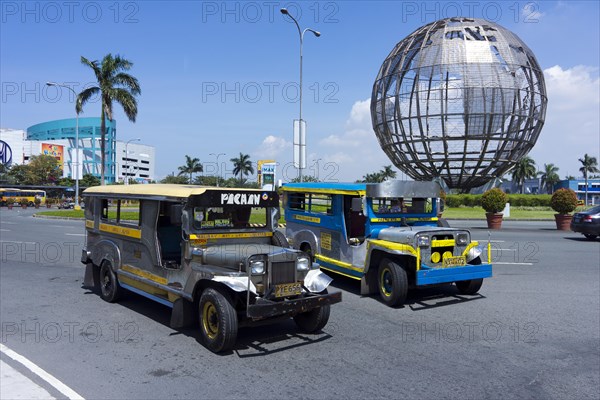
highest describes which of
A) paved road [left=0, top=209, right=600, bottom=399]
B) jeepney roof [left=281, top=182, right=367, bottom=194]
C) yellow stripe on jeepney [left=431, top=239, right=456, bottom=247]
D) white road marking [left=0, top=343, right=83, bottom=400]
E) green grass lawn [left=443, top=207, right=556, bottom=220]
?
jeepney roof [left=281, top=182, right=367, bottom=194]

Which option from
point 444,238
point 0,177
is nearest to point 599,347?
point 444,238

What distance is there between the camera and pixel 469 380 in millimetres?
4512

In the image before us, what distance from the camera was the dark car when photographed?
1711 cm

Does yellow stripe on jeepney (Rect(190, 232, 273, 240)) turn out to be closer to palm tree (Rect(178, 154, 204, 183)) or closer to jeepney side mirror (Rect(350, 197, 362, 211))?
jeepney side mirror (Rect(350, 197, 362, 211))

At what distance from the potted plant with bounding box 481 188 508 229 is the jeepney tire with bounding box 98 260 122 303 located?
781 inches

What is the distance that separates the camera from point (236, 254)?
5.61 metres

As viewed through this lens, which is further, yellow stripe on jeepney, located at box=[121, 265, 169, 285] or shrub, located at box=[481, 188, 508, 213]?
shrub, located at box=[481, 188, 508, 213]

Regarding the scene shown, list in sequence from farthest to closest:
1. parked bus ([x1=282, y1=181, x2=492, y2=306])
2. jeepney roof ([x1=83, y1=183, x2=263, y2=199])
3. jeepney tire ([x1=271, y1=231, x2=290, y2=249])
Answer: parked bus ([x1=282, y1=181, x2=492, y2=306]) → jeepney tire ([x1=271, y1=231, x2=290, y2=249]) → jeepney roof ([x1=83, y1=183, x2=263, y2=199])

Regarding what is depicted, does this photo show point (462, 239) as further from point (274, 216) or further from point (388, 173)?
point (388, 173)

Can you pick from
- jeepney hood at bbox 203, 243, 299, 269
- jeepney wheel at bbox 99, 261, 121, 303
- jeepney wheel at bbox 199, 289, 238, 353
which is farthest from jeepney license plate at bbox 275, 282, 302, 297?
jeepney wheel at bbox 99, 261, 121, 303

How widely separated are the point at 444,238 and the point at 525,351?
262 centimetres

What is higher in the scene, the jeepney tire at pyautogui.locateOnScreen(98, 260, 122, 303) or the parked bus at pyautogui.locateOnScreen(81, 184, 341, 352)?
the parked bus at pyautogui.locateOnScreen(81, 184, 341, 352)

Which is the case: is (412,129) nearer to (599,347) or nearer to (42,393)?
(599,347)

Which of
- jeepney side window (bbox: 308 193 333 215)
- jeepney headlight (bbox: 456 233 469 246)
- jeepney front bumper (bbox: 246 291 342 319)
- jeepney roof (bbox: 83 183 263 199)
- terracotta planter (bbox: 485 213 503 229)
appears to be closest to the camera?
jeepney front bumper (bbox: 246 291 342 319)
